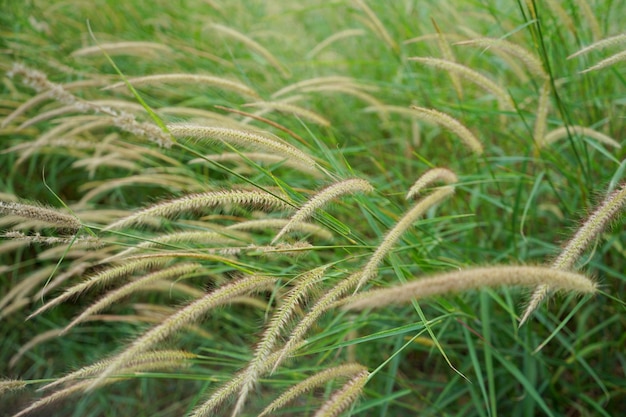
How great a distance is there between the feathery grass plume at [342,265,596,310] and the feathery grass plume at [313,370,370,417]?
413 millimetres

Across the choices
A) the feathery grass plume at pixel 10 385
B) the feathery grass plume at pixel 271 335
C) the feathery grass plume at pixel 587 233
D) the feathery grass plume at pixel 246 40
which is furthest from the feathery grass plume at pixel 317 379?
the feathery grass plume at pixel 246 40

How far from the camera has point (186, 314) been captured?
129 cm

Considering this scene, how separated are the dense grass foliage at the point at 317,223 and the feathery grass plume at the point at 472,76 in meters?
0.01

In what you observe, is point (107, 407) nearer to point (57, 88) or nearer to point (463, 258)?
point (57, 88)

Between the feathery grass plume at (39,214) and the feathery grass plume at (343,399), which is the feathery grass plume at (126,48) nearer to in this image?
the feathery grass plume at (39,214)

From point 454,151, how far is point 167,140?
175 cm

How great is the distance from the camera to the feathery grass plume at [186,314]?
3.87 feet

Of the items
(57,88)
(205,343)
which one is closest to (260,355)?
(57,88)

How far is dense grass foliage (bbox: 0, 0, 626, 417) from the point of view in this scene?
1402 mm

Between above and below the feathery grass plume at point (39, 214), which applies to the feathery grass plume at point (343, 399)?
below

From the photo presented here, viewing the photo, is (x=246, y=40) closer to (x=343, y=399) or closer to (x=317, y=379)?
(x=317, y=379)

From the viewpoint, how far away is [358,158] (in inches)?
132

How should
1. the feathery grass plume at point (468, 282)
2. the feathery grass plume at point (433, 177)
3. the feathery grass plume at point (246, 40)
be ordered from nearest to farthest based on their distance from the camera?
the feathery grass plume at point (468, 282)
the feathery grass plume at point (433, 177)
the feathery grass plume at point (246, 40)

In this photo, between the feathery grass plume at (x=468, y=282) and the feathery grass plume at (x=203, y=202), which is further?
the feathery grass plume at (x=203, y=202)
